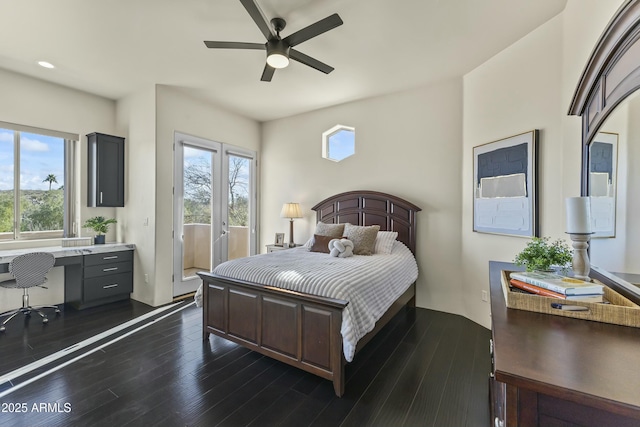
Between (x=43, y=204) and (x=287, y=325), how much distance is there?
4.05 metres

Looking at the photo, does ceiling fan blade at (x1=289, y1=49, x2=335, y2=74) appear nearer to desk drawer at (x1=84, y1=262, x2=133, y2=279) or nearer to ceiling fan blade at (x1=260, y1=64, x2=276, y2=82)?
ceiling fan blade at (x1=260, y1=64, x2=276, y2=82)

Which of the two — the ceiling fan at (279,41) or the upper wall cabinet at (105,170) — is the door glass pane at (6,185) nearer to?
the upper wall cabinet at (105,170)

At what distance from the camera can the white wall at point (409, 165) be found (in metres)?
3.65

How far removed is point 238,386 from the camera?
2148 mm

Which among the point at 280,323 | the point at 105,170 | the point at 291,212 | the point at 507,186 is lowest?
the point at 280,323

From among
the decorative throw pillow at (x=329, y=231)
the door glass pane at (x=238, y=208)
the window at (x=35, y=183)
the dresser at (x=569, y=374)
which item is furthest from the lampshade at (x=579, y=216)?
the window at (x=35, y=183)

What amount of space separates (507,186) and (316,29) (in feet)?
7.85

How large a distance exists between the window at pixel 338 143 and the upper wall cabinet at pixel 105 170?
317cm

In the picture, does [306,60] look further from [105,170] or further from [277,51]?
[105,170]

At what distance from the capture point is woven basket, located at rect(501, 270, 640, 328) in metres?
1.03

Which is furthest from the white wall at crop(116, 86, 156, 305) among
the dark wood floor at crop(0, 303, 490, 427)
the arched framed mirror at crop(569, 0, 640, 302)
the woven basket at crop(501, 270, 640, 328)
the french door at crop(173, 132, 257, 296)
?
the arched framed mirror at crop(569, 0, 640, 302)

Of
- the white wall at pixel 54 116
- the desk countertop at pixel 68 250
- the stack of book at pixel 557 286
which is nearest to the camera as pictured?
the stack of book at pixel 557 286

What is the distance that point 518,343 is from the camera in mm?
939

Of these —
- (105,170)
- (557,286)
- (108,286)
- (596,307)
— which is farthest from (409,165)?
(108,286)
